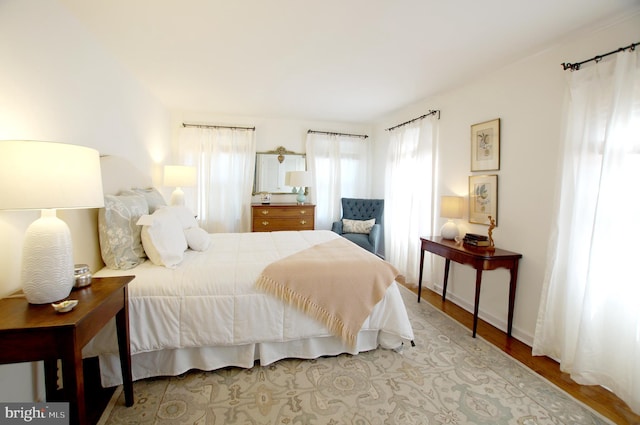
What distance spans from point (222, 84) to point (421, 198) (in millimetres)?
2819

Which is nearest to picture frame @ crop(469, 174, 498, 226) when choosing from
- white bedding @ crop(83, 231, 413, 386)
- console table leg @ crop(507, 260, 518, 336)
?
console table leg @ crop(507, 260, 518, 336)

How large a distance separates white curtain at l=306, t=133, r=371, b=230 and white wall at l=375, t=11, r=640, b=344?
224 cm

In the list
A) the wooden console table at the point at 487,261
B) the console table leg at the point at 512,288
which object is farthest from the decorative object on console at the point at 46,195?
the console table leg at the point at 512,288

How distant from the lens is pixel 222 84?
3225 millimetres

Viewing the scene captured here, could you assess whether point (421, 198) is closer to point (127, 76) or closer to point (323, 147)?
point (323, 147)

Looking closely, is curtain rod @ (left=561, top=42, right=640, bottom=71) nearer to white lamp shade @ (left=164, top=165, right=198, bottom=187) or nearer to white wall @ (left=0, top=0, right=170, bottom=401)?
white wall @ (left=0, top=0, right=170, bottom=401)

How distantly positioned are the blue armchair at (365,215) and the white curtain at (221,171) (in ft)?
5.32

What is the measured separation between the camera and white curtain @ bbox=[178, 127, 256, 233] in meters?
4.50

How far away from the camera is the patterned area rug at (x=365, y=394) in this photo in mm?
1582

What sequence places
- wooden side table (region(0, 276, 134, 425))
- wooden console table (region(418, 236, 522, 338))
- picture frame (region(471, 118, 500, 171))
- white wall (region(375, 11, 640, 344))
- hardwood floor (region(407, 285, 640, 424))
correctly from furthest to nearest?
picture frame (region(471, 118, 500, 171)) → wooden console table (region(418, 236, 522, 338)) → white wall (region(375, 11, 640, 344)) → hardwood floor (region(407, 285, 640, 424)) → wooden side table (region(0, 276, 134, 425))

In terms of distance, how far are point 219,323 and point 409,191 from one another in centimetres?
303

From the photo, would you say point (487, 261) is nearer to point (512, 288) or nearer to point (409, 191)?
point (512, 288)

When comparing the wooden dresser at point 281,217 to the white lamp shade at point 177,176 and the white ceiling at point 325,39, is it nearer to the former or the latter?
the white lamp shade at point 177,176

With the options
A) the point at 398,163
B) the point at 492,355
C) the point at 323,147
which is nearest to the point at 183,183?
the point at 323,147
